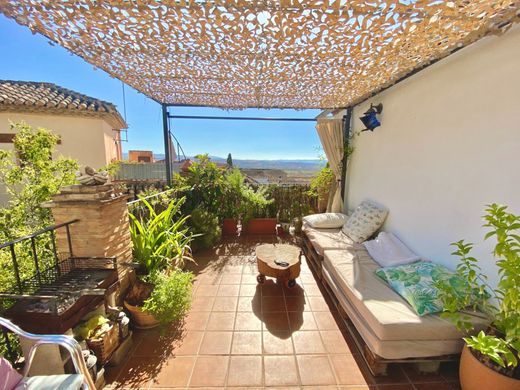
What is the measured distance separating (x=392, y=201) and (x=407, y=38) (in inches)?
71.7

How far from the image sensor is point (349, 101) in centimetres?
371

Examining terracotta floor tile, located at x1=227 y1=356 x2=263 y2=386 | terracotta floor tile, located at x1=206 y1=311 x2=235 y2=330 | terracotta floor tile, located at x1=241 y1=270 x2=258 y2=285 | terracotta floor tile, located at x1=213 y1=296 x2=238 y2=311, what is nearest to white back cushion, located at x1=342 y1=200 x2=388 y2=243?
terracotta floor tile, located at x1=241 y1=270 x2=258 y2=285

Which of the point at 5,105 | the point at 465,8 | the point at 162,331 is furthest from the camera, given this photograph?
the point at 5,105

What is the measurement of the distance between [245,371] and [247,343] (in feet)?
0.82

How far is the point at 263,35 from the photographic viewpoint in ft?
5.75

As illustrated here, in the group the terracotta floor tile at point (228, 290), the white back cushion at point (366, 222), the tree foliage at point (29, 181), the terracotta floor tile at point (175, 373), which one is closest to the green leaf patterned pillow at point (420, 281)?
the white back cushion at point (366, 222)

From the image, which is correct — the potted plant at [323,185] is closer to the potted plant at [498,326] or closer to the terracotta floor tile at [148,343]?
the potted plant at [498,326]

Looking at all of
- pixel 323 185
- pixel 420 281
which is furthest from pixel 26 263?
pixel 323 185

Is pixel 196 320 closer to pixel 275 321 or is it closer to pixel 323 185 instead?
pixel 275 321

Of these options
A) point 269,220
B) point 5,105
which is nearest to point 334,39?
point 269,220

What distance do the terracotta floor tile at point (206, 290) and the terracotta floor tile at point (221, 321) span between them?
34 centimetres

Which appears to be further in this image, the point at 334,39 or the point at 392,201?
the point at 392,201

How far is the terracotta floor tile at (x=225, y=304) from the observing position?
2273 millimetres

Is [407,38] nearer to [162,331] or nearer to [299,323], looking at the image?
[299,323]
